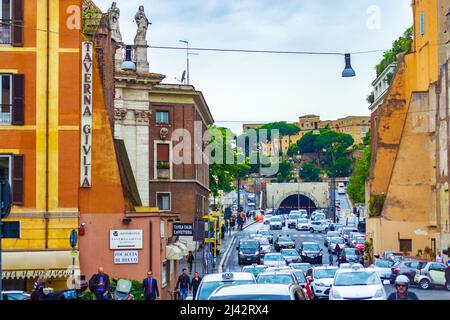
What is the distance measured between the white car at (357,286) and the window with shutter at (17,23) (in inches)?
580

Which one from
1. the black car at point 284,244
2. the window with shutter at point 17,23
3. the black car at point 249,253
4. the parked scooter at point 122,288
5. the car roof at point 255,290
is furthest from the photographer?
the black car at point 284,244

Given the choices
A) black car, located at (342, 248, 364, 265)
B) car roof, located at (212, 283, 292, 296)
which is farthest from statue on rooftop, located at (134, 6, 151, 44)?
car roof, located at (212, 283, 292, 296)

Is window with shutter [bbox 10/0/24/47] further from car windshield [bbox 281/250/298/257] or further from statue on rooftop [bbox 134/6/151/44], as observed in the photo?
statue on rooftop [bbox 134/6/151/44]

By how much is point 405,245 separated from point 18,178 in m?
36.9

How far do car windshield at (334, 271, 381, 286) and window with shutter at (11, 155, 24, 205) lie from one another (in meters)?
12.4

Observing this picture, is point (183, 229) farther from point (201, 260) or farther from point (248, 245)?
point (201, 260)

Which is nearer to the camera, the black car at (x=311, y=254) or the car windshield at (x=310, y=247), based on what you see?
the black car at (x=311, y=254)

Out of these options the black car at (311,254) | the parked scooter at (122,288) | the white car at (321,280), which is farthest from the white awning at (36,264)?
the black car at (311,254)

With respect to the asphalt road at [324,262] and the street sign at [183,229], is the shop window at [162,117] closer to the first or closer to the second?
the asphalt road at [324,262]

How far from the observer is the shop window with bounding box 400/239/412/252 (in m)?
63.7

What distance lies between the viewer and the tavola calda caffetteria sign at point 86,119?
113 ft

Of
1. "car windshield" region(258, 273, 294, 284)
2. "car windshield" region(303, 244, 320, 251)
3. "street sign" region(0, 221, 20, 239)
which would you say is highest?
"street sign" region(0, 221, 20, 239)

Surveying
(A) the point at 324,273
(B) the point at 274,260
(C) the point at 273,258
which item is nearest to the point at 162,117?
(C) the point at 273,258
